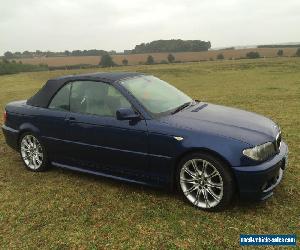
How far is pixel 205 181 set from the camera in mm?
4414

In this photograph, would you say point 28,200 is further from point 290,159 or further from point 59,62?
point 59,62

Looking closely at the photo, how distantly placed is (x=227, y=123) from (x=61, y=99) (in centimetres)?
260

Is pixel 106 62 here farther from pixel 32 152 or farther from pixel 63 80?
pixel 63 80

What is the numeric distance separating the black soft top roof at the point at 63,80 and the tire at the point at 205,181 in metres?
1.68

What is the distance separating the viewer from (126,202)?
4.83 m

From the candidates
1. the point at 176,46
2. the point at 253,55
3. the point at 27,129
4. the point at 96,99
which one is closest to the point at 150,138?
the point at 96,99

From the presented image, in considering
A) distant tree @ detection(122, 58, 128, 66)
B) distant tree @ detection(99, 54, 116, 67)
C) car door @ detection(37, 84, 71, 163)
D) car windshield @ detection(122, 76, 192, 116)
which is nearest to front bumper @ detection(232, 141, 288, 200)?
car windshield @ detection(122, 76, 192, 116)

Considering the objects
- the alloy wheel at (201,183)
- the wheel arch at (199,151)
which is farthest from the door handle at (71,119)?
the alloy wheel at (201,183)

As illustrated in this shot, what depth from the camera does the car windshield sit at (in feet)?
16.3

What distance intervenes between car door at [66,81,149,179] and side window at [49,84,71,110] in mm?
A: 100

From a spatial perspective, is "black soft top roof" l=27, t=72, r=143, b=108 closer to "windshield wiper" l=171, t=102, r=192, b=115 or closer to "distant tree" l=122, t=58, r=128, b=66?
"windshield wiper" l=171, t=102, r=192, b=115

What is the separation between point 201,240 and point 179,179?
91 centimetres

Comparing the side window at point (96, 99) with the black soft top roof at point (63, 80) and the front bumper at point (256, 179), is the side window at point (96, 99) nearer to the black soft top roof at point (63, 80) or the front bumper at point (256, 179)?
the black soft top roof at point (63, 80)

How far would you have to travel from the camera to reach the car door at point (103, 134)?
15.7 ft
